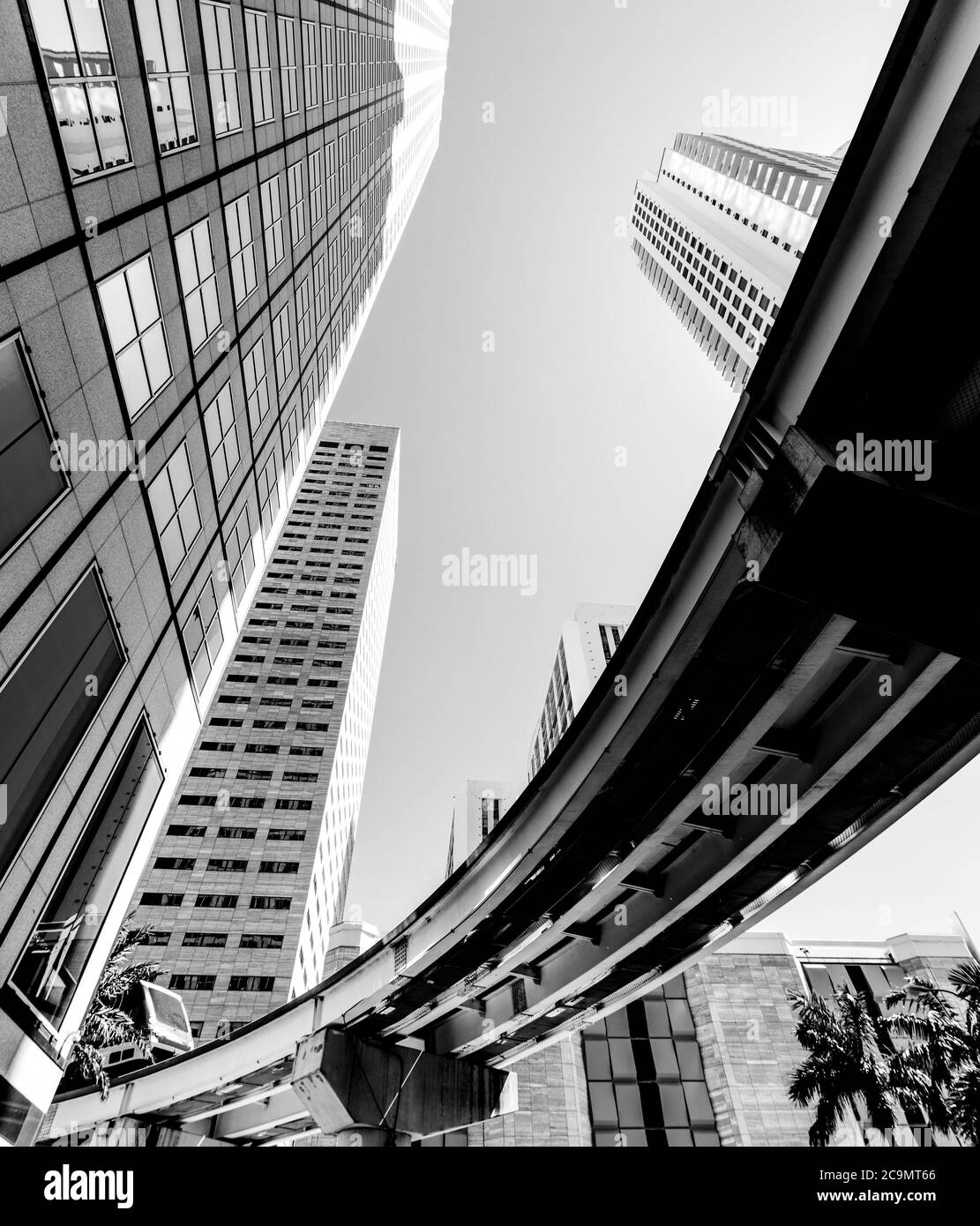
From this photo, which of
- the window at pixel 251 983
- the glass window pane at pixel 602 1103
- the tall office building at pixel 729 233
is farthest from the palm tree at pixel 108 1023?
the tall office building at pixel 729 233

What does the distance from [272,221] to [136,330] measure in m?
9.81

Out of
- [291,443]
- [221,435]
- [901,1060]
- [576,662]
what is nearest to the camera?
[901,1060]

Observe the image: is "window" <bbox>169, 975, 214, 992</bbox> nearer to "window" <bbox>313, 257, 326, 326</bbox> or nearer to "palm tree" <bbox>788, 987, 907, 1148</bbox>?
"palm tree" <bbox>788, 987, 907, 1148</bbox>

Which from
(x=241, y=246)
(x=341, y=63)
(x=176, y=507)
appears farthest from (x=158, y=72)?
(x=341, y=63)

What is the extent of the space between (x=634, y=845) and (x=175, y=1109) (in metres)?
21.5

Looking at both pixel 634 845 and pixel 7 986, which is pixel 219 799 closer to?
pixel 7 986

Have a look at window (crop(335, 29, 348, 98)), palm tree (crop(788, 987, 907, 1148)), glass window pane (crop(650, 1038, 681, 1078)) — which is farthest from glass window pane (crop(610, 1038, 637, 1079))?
window (crop(335, 29, 348, 98))

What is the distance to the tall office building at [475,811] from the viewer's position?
9694cm

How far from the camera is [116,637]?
1348 cm

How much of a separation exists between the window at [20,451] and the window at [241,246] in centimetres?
902

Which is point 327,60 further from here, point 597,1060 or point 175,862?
point 175,862

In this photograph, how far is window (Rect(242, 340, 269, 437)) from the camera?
19.4 metres

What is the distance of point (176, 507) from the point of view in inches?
611
